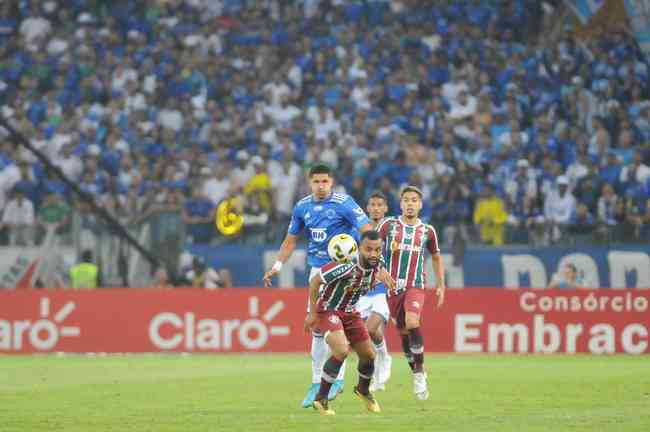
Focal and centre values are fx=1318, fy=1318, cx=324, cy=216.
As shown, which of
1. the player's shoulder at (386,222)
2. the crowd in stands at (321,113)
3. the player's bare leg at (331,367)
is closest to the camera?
the player's bare leg at (331,367)

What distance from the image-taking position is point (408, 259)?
15.3 m

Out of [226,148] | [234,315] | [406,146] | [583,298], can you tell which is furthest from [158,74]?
[583,298]

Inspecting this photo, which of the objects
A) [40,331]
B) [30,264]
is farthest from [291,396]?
[30,264]

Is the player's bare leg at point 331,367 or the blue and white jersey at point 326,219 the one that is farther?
the blue and white jersey at point 326,219

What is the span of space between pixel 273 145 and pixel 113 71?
16.6 ft

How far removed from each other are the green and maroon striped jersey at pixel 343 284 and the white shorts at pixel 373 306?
3131 millimetres

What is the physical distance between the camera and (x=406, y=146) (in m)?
26.8

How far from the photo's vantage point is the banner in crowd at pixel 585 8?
97.2ft

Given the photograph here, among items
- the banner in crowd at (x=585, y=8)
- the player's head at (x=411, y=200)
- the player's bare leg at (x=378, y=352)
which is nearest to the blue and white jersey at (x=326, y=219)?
the player's head at (x=411, y=200)

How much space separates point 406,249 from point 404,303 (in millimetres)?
657

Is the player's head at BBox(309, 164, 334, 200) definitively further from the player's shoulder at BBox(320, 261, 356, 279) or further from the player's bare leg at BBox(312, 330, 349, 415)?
the player's bare leg at BBox(312, 330, 349, 415)

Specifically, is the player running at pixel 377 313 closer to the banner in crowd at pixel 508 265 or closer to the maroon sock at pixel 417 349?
the maroon sock at pixel 417 349

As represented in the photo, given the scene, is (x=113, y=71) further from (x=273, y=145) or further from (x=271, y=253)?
(x=271, y=253)

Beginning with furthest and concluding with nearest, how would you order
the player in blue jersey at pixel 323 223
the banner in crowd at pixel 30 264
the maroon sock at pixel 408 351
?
the banner in crowd at pixel 30 264, the maroon sock at pixel 408 351, the player in blue jersey at pixel 323 223
